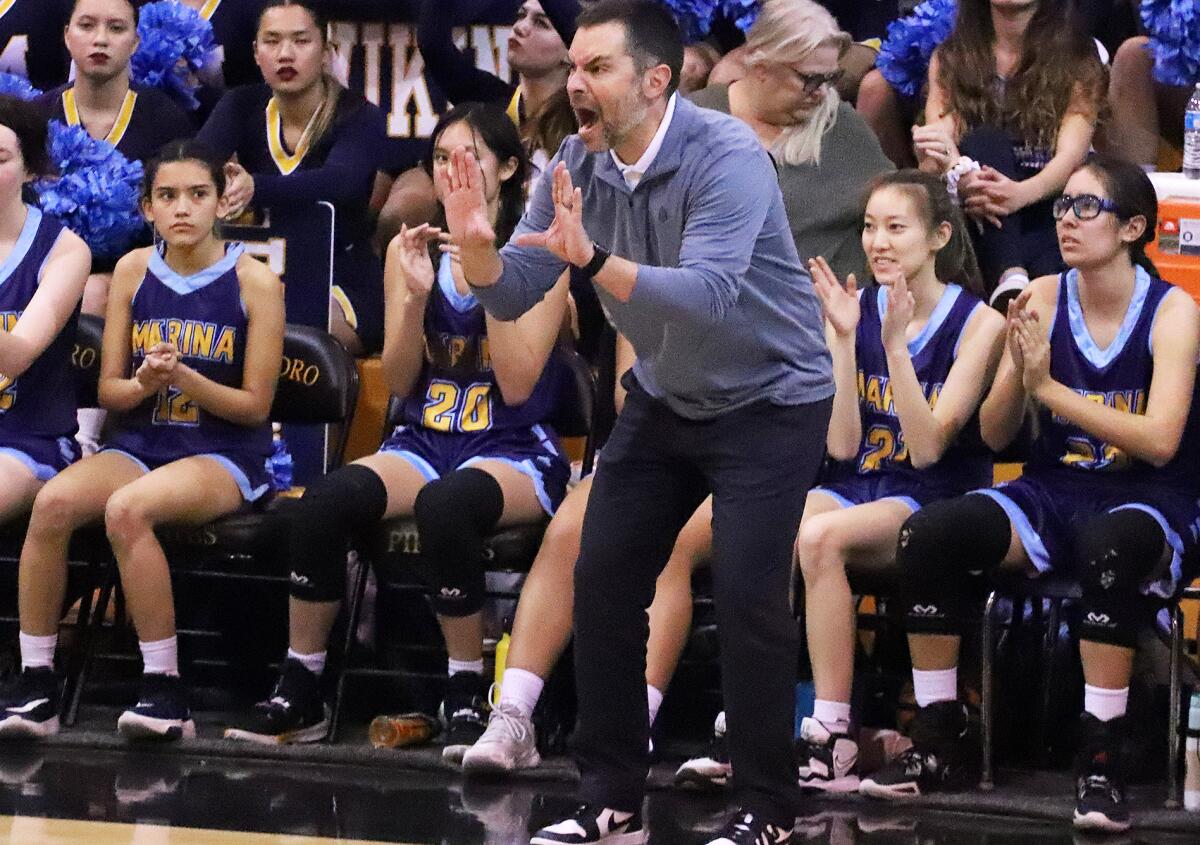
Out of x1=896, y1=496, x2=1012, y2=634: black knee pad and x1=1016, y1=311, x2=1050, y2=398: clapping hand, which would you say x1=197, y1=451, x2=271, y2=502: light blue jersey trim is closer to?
x1=896, y1=496, x2=1012, y2=634: black knee pad

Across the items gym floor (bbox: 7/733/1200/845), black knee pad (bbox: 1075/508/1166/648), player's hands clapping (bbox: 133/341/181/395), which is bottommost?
gym floor (bbox: 7/733/1200/845)

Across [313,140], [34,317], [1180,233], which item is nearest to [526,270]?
[34,317]

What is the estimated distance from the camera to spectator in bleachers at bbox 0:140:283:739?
15.9ft

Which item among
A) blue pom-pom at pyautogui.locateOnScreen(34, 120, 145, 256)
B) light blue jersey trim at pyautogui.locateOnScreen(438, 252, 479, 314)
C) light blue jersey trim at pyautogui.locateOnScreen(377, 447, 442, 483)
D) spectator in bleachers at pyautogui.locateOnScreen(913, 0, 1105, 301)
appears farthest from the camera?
blue pom-pom at pyautogui.locateOnScreen(34, 120, 145, 256)

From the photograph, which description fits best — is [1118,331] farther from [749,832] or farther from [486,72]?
[486,72]

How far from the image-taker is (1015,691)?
4.82m

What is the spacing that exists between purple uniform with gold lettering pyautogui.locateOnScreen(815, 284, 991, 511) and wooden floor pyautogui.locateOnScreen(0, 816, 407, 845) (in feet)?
5.01

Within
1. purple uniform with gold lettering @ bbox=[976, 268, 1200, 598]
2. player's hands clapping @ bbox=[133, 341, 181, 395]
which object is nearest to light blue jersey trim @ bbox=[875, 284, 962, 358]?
purple uniform with gold lettering @ bbox=[976, 268, 1200, 598]

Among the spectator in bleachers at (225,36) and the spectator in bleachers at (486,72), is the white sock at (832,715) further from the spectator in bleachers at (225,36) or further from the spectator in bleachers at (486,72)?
the spectator in bleachers at (225,36)

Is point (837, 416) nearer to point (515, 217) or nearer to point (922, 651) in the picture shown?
point (922, 651)

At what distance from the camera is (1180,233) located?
5.04m

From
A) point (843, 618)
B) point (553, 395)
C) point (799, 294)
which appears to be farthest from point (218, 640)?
point (799, 294)

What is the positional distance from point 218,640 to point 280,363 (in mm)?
818

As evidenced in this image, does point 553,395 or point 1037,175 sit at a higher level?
point 1037,175
